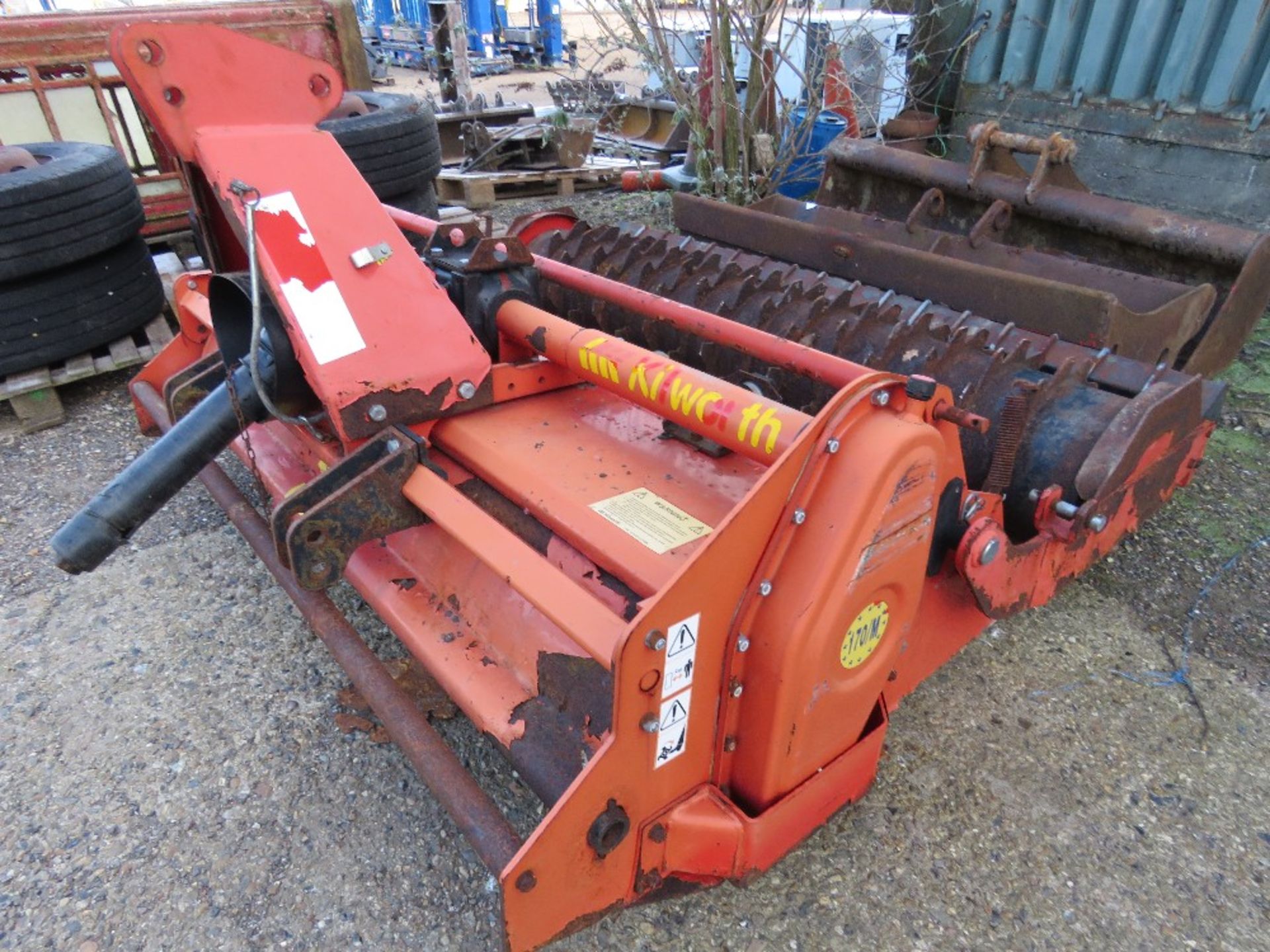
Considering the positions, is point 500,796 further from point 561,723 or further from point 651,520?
point 651,520

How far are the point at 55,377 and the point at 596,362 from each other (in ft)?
9.06

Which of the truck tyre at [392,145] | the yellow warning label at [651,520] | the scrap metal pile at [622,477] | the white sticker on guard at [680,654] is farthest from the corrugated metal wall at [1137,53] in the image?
the white sticker on guard at [680,654]

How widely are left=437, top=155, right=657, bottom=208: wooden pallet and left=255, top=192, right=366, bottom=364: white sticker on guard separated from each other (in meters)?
4.14

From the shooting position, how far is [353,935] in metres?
1.66

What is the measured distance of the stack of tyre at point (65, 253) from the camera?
125 inches

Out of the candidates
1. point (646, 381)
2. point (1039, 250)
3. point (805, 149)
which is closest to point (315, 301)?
point (646, 381)

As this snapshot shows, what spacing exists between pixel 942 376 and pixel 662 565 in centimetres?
98

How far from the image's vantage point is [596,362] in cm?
186

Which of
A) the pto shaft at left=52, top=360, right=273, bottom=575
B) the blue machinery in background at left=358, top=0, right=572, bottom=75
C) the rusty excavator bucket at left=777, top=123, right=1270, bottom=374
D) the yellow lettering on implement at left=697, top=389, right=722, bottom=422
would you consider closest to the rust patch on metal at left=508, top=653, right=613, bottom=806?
the yellow lettering on implement at left=697, top=389, right=722, bottom=422

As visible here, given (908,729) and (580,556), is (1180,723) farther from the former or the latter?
(580,556)

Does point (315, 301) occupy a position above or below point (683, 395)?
above

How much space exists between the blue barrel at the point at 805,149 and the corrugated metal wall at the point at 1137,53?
84 cm

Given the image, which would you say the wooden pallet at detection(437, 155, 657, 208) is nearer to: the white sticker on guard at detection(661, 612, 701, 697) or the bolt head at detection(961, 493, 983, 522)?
the bolt head at detection(961, 493, 983, 522)

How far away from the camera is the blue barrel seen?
4.96 meters
